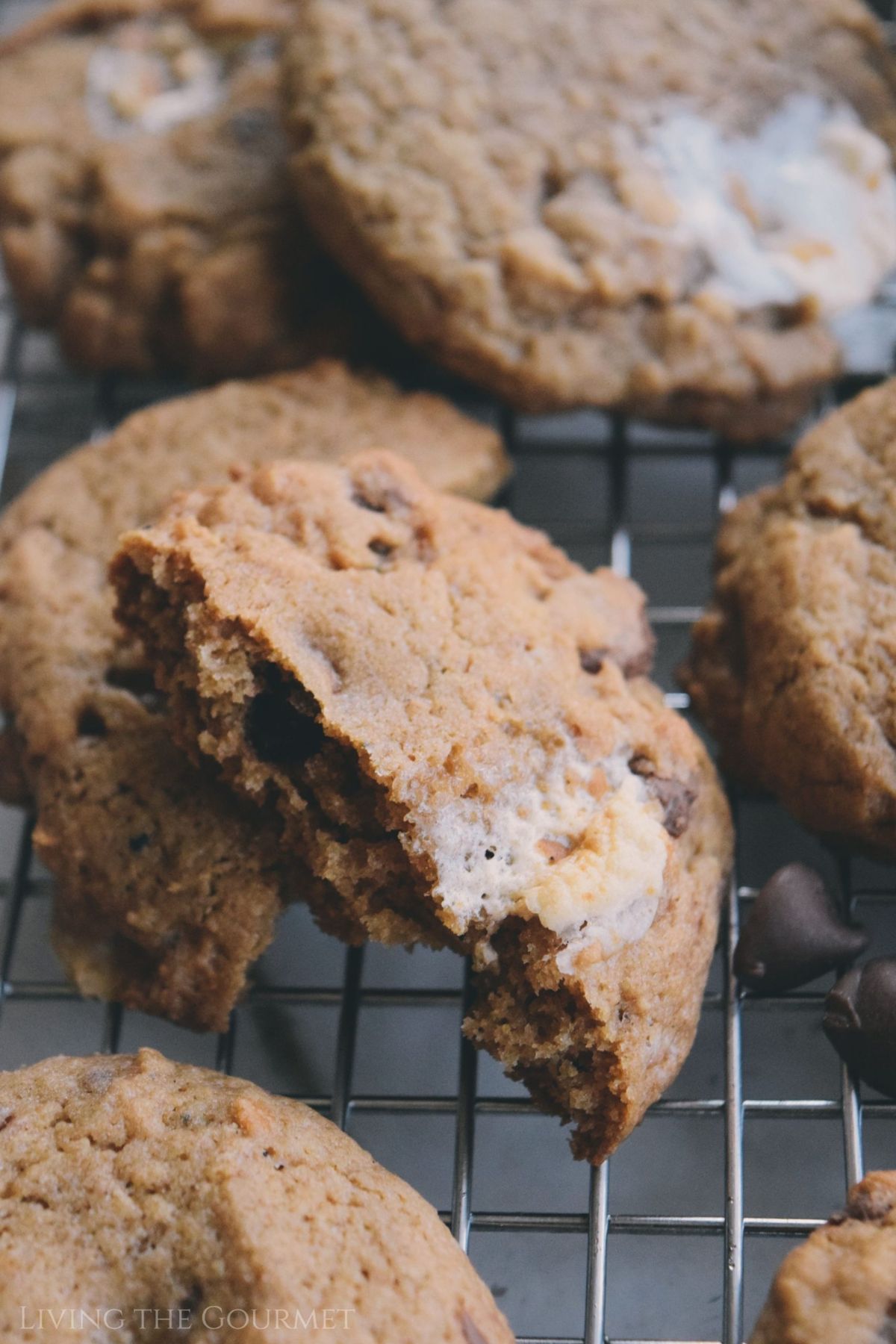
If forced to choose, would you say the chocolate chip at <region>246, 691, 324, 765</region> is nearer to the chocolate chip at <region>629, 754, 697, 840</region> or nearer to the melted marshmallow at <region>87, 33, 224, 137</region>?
the chocolate chip at <region>629, 754, 697, 840</region>

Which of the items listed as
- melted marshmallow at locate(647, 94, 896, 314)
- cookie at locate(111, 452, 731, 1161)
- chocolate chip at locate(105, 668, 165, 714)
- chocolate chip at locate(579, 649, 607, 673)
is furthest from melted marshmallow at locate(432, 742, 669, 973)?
melted marshmallow at locate(647, 94, 896, 314)

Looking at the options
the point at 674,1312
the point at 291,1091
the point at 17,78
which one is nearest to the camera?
the point at 674,1312

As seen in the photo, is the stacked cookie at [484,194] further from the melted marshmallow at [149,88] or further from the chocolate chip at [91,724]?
the chocolate chip at [91,724]

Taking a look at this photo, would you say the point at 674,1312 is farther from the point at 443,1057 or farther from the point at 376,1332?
the point at 376,1332

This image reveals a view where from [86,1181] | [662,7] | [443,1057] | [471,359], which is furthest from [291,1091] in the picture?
[662,7]

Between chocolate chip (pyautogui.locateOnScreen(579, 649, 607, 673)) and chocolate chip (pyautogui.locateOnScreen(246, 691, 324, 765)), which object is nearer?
chocolate chip (pyautogui.locateOnScreen(246, 691, 324, 765))
